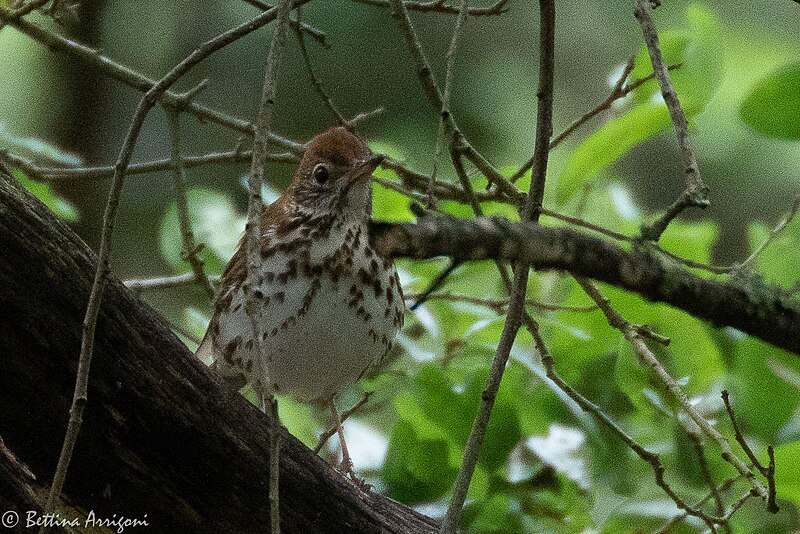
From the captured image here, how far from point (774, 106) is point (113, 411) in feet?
5.67

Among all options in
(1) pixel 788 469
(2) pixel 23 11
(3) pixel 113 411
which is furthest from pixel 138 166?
(1) pixel 788 469

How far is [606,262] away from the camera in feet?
4.49

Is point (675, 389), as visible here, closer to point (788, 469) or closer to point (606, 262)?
point (788, 469)

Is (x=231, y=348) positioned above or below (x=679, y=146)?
above

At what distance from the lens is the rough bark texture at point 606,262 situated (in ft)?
4.20

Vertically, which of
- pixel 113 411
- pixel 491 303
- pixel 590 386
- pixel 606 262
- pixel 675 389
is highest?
pixel 491 303

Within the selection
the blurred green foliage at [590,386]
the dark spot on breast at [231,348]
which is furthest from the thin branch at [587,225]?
the dark spot on breast at [231,348]

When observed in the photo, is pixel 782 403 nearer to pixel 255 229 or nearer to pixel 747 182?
pixel 255 229

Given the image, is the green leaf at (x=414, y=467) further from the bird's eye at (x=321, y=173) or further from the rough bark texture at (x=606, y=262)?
the rough bark texture at (x=606, y=262)

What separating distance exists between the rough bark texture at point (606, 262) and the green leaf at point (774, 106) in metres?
1.34

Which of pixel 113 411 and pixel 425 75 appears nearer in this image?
pixel 113 411

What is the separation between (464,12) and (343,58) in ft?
14.1

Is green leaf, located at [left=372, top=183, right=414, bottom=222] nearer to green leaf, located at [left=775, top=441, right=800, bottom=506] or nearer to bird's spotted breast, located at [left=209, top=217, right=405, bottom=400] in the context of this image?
bird's spotted breast, located at [left=209, top=217, right=405, bottom=400]

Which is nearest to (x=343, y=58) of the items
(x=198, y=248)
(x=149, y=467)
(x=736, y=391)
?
(x=198, y=248)
